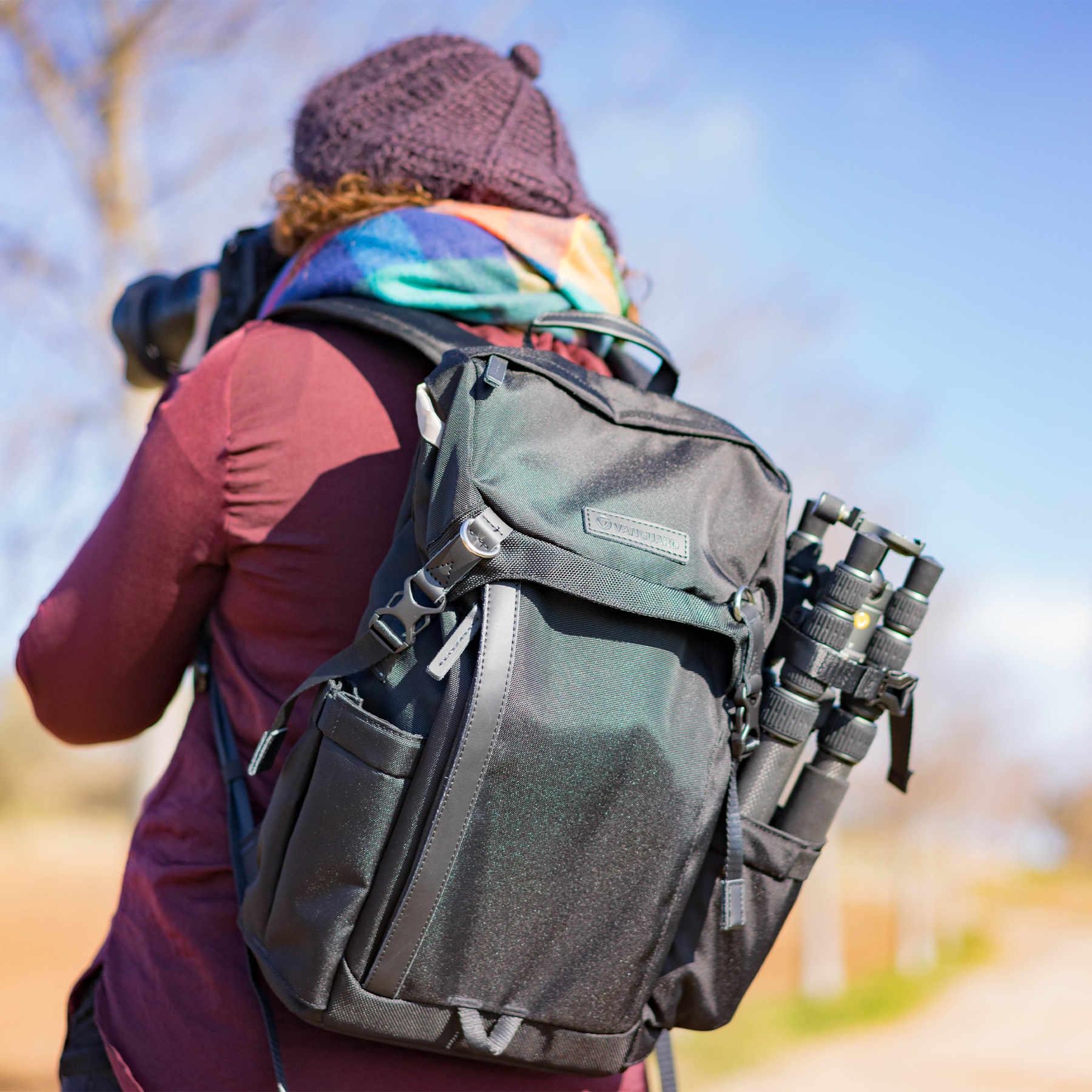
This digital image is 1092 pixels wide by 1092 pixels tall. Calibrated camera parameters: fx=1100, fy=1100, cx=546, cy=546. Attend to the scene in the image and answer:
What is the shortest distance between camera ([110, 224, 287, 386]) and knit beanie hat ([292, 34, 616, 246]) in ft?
0.71

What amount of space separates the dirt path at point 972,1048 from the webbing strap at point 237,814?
10.5m

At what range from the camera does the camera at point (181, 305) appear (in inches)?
79.7

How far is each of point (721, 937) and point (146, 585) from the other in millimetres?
944

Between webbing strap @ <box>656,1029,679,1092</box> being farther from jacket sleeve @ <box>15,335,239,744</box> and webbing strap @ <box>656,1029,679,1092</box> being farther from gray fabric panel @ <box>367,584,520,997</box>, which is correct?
jacket sleeve @ <box>15,335,239,744</box>

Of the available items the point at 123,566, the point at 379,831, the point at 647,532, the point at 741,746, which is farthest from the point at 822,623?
the point at 123,566

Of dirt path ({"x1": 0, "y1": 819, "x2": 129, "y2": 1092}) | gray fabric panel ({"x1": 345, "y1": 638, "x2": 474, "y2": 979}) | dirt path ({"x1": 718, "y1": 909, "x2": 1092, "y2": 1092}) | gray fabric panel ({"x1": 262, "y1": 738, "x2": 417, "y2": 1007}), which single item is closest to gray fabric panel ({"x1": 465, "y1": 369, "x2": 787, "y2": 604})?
gray fabric panel ({"x1": 345, "y1": 638, "x2": 474, "y2": 979})

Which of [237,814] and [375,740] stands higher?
[375,740]

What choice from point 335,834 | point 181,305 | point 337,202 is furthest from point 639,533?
point 181,305

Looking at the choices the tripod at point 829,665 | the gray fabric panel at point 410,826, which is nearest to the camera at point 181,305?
the gray fabric panel at point 410,826

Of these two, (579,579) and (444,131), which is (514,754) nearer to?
(579,579)

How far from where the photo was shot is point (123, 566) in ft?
5.01

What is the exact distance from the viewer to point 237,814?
1499 mm

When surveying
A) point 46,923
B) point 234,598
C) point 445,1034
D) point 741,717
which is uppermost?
point 741,717

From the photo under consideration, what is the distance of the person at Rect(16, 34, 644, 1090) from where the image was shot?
4.84ft
